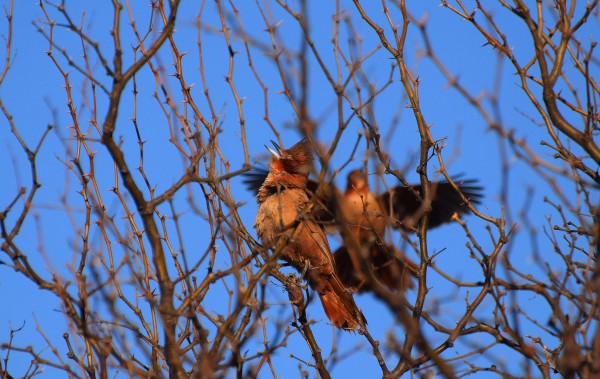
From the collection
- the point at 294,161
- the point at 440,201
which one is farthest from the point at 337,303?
the point at 440,201

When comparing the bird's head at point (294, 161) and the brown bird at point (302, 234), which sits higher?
the bird's head at point (294, 161)

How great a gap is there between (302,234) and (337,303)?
22.2 inches

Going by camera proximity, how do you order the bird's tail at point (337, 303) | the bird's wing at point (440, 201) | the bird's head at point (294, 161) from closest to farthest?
the bird's tail at point (337, 303), the bird's head at point (294, 161), the bird's wing at point (440, 201)

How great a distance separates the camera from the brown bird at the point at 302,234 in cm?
566

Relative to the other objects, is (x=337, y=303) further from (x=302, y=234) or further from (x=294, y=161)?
(x=294, y=161)

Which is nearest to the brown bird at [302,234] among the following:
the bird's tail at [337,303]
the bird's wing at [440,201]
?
the bird's tail at [337,303]

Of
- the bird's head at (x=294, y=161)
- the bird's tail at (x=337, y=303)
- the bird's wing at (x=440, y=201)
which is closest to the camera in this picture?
the bird's tail at (x=337, y=303)

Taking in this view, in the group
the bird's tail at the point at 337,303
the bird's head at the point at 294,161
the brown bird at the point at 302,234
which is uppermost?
the bird's head at the point at 294,161

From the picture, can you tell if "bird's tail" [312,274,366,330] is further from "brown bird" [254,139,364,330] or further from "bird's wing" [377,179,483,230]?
Answer: "bird's wing" [377,179,483,230]

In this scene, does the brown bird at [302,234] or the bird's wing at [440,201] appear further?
the bird's wing at [440,201]

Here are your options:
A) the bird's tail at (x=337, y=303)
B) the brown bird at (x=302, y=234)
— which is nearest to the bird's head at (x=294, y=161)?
the brown bird at (x=302, y=234)

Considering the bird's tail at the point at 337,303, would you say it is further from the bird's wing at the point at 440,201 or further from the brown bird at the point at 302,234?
the bird's wing at the point at 440,201

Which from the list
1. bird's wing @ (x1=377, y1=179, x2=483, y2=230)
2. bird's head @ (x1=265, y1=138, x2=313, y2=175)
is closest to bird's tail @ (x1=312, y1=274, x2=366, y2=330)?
bird's head @ (x1=265, y1=138, x2=313, y2=175)

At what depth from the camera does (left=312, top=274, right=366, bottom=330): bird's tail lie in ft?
18.3
